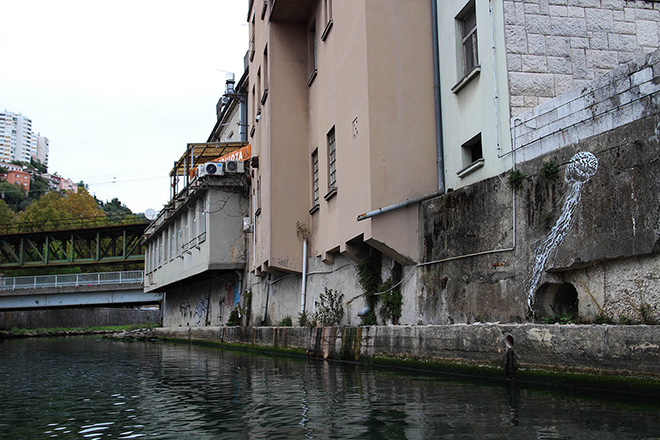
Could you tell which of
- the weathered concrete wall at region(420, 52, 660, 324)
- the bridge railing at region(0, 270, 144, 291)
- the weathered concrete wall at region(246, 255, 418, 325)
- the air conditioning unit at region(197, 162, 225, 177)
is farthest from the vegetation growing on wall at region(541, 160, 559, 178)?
the bridge railing at region(0, 270, 144, 291)

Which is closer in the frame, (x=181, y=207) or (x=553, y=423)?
(x=553, y=423)

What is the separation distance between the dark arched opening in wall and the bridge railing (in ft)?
135

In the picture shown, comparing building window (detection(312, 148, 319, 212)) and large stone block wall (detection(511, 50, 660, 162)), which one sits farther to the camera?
building window (detection(312, 148, 319, 212))

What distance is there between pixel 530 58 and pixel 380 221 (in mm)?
3847

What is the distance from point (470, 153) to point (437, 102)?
140 centimetres

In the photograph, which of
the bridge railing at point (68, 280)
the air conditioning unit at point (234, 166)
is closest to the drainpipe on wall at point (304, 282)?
the air conditioning unit at point (234, 166)

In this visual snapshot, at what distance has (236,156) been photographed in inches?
1045

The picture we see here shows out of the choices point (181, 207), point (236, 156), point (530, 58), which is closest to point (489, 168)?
point (530, 58)

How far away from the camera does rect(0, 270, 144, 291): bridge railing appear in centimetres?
4581

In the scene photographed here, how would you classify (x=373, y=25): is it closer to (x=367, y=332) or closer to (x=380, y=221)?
(x=380, y=221)

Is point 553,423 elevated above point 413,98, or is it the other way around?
point 413,98

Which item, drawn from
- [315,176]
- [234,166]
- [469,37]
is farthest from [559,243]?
[234,166]

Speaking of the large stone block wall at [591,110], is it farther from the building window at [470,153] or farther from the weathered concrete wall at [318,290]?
the weathered concrete wall at [318,290]

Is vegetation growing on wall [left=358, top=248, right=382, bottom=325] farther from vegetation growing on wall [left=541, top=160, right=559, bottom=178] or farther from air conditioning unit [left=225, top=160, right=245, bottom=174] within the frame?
air conditioning unit [left=225, top=160, right=245, bottom=174]
